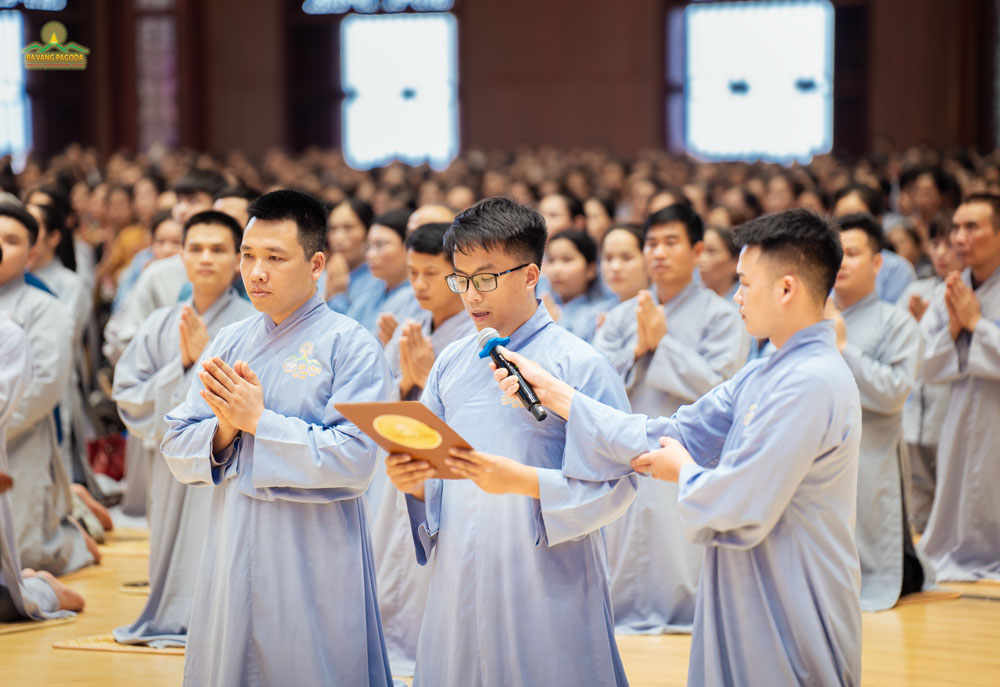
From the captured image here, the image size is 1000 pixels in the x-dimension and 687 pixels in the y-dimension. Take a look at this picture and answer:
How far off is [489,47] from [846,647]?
1639 cm

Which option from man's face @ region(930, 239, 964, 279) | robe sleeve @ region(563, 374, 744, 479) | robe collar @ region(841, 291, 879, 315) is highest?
man's face @ region(930, 239, 964, 279)

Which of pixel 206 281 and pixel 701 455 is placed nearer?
pixel 701 455

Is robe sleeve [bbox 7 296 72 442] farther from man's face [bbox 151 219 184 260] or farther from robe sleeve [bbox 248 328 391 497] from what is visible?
robe sleeve [bbox 248 328 391 497]

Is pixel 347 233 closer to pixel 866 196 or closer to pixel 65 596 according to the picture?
pixel 65 596

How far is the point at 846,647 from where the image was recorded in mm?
2848

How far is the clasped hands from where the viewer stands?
3.22 meters

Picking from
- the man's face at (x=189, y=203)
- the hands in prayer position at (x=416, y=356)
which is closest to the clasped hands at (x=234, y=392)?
the hands in prayer position at (x=416, y=356)

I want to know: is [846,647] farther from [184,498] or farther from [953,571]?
[953,571]

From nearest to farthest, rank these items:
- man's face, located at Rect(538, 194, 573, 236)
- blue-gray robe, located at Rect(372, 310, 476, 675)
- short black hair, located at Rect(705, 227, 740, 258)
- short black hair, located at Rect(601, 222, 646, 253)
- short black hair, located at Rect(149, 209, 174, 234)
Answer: blue-gray robe, located at Rect(372, 310, 476, 675) → short black hair, located at Rect(601, 222, 646, 253) → short black hair, located at Rect(705, 227, 740, 258) → short black hair, located at Rect(149, 209, 174, 234) → man's face, located at Rect(538, 194, 573, 236)

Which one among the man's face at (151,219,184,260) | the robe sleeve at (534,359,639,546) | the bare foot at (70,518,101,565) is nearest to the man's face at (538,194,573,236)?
the man's face at (151,219,184,260)

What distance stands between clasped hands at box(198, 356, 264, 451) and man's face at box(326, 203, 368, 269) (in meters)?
4.06

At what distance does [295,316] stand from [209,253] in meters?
1.64

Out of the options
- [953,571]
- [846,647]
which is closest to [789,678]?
[846,647]

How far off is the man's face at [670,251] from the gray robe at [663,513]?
224 millimetres
